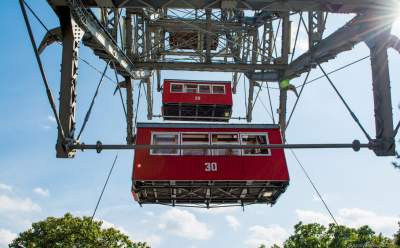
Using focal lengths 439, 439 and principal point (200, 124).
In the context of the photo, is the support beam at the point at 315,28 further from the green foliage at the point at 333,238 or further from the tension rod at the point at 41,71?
the green foliage at the point at 333,238

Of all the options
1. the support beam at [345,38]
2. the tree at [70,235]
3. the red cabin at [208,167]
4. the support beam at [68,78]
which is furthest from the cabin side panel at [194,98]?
the tree at [70,235]

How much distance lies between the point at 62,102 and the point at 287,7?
4791mm

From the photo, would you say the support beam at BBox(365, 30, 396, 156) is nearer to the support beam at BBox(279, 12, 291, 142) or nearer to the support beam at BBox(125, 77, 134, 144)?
the support beam at BBox(279, 12, 291, 142)

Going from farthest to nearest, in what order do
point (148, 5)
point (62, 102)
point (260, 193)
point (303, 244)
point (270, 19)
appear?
point (303, 244) < point (270, 19) < point (260, 193) < point (148, 5) < point (62, 102)

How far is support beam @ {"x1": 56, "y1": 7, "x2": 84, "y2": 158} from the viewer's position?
8.08m

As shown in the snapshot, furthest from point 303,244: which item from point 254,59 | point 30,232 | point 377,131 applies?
point 377,131

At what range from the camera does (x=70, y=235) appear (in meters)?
38.1

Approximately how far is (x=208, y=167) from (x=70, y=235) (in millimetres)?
27412

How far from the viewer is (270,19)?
56.9 ft

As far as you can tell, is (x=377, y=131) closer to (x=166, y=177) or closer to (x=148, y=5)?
(x=148, y=5)

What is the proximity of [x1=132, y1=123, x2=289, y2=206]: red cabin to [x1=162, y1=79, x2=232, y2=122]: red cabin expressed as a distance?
23.1 ft

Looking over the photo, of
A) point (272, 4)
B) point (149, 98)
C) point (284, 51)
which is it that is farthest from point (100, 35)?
point (149, 98)

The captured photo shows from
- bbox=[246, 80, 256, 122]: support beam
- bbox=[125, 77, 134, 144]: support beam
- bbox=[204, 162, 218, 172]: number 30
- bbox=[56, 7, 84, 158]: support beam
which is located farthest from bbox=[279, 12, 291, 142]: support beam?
bbox=[56, 7, 84, 158]: support beam

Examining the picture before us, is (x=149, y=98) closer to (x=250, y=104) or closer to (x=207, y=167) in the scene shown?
(x=250, y=104)
